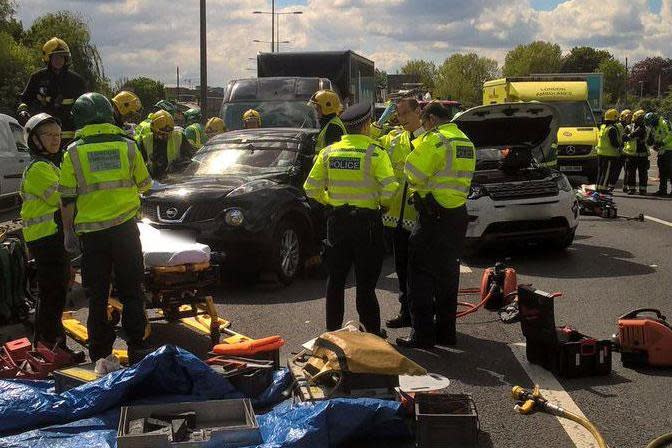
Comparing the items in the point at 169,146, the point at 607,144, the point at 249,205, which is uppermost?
the point at 169,146

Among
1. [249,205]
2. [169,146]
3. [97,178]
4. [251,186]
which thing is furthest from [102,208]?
[169,146]

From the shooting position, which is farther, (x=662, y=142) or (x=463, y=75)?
(x=463, y=75)

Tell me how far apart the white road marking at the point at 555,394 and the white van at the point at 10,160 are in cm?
1144

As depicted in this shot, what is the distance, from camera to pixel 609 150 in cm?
1856

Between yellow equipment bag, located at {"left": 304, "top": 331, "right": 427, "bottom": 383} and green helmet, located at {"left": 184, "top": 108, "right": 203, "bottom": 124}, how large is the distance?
33.0ft

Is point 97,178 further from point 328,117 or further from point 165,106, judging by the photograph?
point 165,106

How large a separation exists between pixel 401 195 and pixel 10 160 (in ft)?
34.3

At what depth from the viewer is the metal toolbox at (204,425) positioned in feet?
14.1

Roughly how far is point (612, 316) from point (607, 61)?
90564mm

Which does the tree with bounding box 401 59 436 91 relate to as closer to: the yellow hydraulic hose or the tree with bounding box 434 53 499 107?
the tree with bounding box 434 53 499 107

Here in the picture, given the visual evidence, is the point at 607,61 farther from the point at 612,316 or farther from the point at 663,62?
the point at 612,316

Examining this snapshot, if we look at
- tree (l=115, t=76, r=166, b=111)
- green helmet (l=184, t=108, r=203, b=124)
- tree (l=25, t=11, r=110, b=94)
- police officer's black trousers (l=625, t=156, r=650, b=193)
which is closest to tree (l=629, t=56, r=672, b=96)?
tree (l=115, t=76, r=166, b=111)

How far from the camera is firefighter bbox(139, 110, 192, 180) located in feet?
35.8

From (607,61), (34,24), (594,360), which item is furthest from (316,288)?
(607,61)
